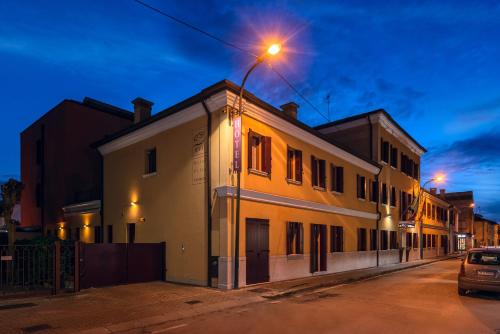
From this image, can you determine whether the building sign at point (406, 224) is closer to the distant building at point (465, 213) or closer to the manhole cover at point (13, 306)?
the manhole cover at point (13, 306)

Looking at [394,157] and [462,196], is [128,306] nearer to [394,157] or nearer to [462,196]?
[394,157]

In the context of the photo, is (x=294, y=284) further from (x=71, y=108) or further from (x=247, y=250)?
(x=71, y=108)

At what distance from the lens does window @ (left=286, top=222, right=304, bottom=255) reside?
17.0m

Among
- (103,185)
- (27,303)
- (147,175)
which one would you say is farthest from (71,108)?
(27,303)

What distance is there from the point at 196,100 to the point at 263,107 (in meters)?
2.62

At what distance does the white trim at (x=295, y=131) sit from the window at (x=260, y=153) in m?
0.72

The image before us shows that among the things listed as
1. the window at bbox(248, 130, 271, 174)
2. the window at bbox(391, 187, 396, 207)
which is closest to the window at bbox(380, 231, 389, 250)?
the window at bbox(391, 187, 396, 207)

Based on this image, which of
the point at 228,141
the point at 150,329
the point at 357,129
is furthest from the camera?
the point at 357,129

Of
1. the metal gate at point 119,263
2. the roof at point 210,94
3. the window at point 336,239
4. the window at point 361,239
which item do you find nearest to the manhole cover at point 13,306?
the metal gate at point 119,263

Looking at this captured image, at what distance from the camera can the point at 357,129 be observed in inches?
1151

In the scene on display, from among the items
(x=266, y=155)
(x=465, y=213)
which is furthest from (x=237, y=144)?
(x=465, y=213)

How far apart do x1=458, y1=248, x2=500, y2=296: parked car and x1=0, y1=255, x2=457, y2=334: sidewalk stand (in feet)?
16.1

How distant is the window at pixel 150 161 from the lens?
18.0 metres

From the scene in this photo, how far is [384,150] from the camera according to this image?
2939 centimetres
